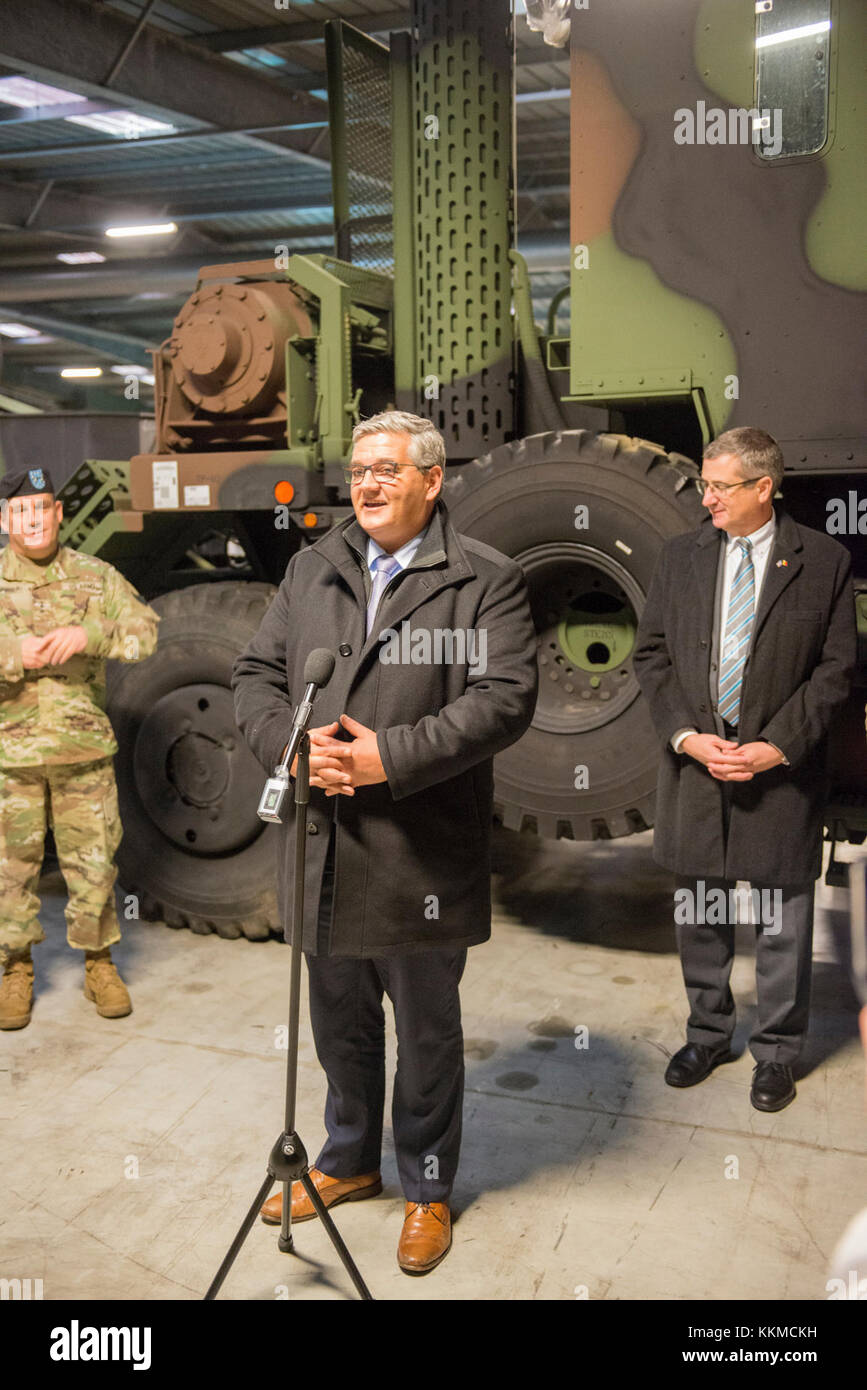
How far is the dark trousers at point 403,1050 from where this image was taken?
2.79 meters

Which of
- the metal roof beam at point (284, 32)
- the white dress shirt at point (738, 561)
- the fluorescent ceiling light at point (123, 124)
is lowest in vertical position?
the white dress shirt at point (738, 561)

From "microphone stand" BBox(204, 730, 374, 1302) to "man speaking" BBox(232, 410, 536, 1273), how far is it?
0.16 meters

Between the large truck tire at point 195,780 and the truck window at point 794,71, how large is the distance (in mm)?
2405

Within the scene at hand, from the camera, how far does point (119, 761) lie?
512 centimetres

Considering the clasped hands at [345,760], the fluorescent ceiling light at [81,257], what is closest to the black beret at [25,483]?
the clasped hands at [345,760]

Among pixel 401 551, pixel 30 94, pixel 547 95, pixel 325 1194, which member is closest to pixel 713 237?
pixel 401 551

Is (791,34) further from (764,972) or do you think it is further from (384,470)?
(764,972)

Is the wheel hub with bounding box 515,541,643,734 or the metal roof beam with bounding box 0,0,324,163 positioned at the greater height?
the metal roof beam with bounding box 0,0,324,163

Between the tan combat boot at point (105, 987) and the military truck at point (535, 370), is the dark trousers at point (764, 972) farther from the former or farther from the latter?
the tan combat boot at point (105, 987)

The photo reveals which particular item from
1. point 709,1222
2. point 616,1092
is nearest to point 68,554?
point 616,1092

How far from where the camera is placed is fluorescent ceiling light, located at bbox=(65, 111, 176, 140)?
9.41 meters

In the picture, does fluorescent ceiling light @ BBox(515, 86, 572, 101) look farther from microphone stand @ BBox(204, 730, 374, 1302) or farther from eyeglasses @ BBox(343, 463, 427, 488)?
microphone stand @ BBox(204, 730, 374, 1302)

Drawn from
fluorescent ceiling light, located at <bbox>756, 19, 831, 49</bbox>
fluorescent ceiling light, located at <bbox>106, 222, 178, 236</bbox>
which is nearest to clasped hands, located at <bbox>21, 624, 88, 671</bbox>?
fluorescent ceiling light, located at <bbox>756, 19, 831, 49</bbox>
